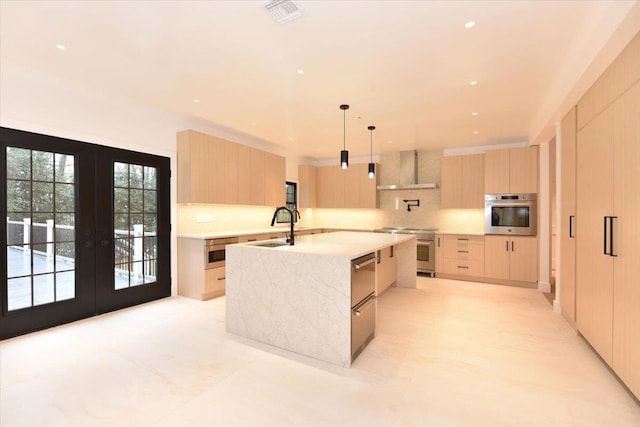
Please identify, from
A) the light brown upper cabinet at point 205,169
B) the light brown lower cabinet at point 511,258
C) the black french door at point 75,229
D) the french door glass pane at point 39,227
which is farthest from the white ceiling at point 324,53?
the light brown lower cabinet at point 511,258

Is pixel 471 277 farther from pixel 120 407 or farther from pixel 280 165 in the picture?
pixel 120 407

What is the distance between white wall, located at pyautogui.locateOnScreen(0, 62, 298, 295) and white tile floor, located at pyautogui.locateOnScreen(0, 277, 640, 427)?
1.90 meters

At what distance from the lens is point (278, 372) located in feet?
8.01

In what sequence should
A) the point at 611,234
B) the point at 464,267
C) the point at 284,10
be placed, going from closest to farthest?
the point at 284,10
the point at 611,234
the point at 464,267

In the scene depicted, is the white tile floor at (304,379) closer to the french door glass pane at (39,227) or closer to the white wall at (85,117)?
the french door glass pane at (39,227)

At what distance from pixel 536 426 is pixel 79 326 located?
169 inches

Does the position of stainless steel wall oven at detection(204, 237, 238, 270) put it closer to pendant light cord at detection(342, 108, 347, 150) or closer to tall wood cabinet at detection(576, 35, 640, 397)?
pendant light cord at detection(342, 108, 347, 150)

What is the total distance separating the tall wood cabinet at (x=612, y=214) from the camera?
2.04 m

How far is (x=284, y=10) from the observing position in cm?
212

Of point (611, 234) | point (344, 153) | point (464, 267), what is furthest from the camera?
point (464, 267)

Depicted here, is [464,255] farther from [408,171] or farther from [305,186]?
[305,186]

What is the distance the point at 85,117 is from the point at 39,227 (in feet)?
4.47

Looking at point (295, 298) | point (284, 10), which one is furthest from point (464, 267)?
point (284, 10)

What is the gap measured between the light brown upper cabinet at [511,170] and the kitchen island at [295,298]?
12.1 feet
